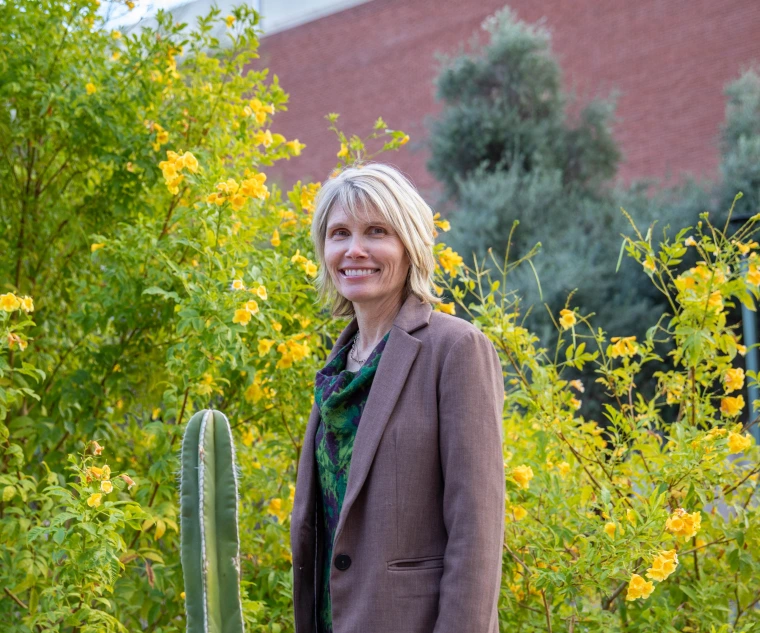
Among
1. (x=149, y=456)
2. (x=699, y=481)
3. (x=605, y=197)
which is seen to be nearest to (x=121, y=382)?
(x=149, y=456)

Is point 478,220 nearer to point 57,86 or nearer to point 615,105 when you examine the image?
point 615,105

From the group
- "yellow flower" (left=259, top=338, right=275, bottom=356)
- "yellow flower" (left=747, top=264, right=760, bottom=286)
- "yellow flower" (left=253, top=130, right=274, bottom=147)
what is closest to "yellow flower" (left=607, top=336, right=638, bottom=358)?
"yellow flower" (left=747, top=264, right=760, bottom=286)

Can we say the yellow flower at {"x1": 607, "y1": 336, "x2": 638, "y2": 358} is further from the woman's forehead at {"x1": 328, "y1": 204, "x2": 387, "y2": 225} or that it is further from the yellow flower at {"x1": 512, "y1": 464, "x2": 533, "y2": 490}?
the woman's forehead at {"x1": 328, "y1": 204, "x2": 387, "y2": 225}

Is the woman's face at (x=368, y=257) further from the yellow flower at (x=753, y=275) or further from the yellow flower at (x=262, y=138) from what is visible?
the yellow flower at (x=262, y=138)

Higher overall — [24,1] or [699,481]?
[24,1]

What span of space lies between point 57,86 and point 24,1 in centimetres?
38

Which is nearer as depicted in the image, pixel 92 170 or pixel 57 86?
pixel 57 86

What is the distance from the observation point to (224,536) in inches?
70.3

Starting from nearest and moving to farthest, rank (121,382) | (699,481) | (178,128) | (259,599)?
1. (699,481)
2. (259,599)
3. (121,382)
4. (178,128)

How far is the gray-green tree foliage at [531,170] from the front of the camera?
47.1 feet

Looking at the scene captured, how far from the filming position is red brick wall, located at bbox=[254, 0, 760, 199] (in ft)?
59.5

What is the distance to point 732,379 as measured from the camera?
2922 mm

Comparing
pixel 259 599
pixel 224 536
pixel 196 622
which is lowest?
pixel 259 599

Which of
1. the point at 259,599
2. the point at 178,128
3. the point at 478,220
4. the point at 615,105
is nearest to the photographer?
the point at 259,599
